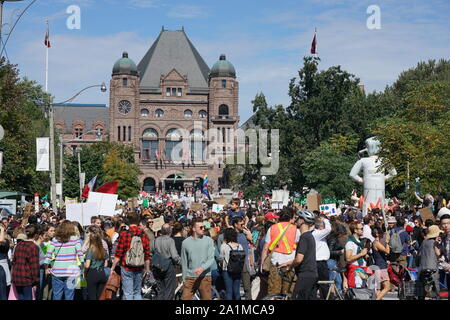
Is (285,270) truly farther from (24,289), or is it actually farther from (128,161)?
(128,161)

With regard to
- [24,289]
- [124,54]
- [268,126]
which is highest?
[124,54]

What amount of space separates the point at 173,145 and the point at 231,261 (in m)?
110

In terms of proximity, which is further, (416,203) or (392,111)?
(392,111)

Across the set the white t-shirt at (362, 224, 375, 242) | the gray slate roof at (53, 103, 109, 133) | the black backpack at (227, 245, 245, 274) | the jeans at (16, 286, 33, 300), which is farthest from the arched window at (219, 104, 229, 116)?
the jeans at (16, 286, 33, 300)

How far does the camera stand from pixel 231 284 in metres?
12.9

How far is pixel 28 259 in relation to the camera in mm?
11562

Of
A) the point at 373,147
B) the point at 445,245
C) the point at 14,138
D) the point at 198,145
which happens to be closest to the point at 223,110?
the point at 198,145

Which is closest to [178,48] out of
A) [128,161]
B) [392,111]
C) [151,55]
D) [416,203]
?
[151,55]

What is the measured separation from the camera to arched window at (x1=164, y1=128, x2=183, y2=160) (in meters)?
121

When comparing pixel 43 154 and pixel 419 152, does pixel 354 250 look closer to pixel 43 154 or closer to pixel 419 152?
pixel 43 154

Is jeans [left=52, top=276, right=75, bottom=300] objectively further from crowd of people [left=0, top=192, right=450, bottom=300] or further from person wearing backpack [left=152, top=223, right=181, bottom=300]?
person wearing backpack [left=152, top=223, right=181, bottom=300]

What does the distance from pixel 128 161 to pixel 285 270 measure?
85722 mm

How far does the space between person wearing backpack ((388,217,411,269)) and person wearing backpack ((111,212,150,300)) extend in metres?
4.73

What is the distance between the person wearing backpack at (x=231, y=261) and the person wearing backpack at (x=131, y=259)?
1340 millimetres
